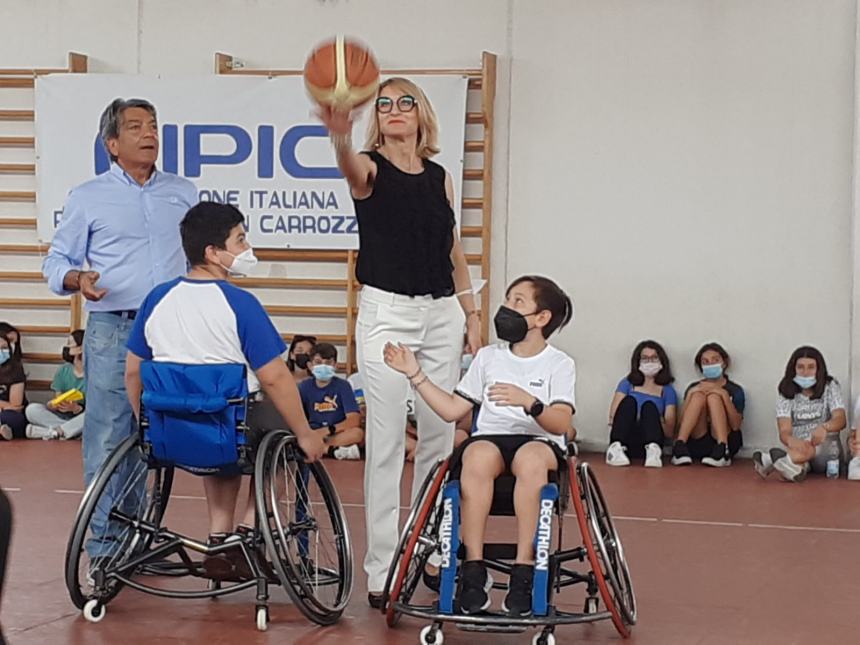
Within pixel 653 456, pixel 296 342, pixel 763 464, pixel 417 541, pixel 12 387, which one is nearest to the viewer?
pixel 417 541

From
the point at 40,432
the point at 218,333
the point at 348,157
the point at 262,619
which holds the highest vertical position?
the point at 348,157

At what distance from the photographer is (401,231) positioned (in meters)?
3.97

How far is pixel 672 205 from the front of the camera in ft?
27.2

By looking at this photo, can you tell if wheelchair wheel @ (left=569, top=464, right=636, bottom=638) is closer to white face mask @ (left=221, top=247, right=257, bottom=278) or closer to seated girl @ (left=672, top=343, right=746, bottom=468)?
white face mask @ (left=221, top=247, right=257, bottom=278)

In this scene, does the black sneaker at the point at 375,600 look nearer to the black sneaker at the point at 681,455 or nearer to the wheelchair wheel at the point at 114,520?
the wheelchair wheel at the point at 114,520

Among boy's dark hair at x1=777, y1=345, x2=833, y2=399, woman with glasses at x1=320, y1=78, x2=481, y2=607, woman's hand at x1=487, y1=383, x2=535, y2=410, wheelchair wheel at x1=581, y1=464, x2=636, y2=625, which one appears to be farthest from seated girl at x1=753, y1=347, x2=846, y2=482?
woman's hand at x1=487, y1=383, x2=535, y2=410

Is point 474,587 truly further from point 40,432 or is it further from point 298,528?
point 40,432

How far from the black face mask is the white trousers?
0.25 meters

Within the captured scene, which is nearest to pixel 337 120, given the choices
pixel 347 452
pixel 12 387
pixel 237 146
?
pixel 347 452

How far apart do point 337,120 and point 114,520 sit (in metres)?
1.26

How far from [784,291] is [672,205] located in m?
0.78

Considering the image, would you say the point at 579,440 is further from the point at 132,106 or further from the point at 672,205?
the point at 132,106

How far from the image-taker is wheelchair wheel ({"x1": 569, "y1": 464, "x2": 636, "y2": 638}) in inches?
136

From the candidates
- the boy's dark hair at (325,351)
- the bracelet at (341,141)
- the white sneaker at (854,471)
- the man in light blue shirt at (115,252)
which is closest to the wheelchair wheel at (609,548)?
the bracelet at (341,141)
